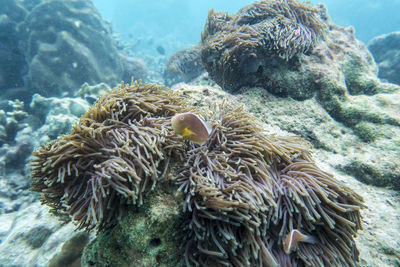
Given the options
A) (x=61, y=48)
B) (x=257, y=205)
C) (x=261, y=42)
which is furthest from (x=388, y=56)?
(x=61, y=48)

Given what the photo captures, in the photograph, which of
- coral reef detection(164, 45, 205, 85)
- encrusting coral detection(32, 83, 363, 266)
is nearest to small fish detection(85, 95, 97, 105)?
coral reef detection(164, 45, 205, 85)

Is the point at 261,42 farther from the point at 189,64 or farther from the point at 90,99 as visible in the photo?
the point at 90,99

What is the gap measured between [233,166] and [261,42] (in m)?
2.54

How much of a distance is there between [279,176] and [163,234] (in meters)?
1.23

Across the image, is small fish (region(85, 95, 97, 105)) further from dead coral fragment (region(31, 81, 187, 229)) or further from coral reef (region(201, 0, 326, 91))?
dead coral fragment (region(31, 81, 187, 229))

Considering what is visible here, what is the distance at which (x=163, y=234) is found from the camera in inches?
68.6

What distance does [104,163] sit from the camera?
1.72 m

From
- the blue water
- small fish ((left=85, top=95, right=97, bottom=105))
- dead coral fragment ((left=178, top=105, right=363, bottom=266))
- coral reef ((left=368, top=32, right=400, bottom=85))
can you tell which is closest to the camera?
dead coral fragment ((left=178, top=105, right=363, bottom=266))

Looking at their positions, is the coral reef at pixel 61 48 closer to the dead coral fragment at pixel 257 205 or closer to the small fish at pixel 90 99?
the small fish at pixel 90 99

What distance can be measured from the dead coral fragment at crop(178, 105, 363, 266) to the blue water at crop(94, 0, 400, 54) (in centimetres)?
3081

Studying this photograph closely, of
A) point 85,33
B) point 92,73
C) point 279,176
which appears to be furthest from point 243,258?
point 85,33

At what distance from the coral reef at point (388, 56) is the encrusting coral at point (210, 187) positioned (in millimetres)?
12049

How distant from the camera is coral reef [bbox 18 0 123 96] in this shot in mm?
8602

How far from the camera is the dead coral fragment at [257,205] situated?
165cm
